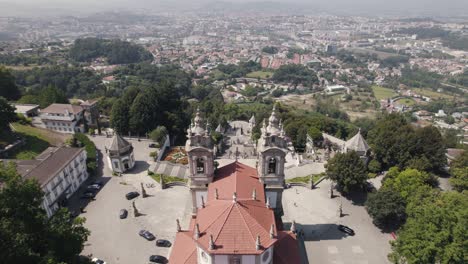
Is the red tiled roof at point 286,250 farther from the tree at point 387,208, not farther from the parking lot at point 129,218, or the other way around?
the tree at point 387,208

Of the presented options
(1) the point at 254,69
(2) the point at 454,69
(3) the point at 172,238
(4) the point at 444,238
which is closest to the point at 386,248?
(4) the point at 444,238

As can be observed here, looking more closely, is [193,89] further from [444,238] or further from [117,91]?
[444,238]

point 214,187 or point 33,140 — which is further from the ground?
point 214,187

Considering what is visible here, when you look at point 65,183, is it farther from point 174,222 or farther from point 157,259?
point 157,259

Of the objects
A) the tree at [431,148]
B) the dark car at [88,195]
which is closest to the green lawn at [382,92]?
the tree at [431,148]

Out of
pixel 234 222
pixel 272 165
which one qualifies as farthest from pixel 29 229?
pixel 272 165

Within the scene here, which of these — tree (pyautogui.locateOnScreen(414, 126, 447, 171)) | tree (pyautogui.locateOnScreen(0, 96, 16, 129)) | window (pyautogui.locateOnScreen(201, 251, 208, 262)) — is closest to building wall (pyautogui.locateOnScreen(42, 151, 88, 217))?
tree (pyautogui.locateOnScreen(0, 96, 16, 129))
